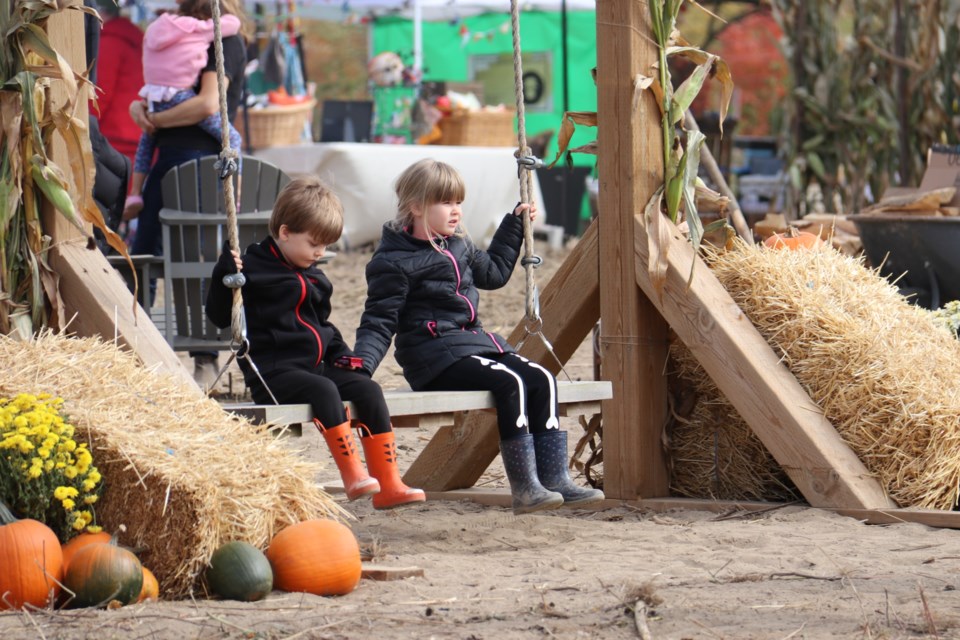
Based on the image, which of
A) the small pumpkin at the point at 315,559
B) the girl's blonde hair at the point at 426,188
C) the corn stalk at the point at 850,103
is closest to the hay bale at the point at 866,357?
the girl's blonde hair at the point at 426,188

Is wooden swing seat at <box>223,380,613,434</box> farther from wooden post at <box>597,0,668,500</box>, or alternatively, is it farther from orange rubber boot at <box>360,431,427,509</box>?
wooden post at <box>597,0,668,500</box>

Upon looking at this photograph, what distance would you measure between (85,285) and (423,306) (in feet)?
3.59

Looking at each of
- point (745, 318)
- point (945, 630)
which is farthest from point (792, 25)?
point (945, 630)

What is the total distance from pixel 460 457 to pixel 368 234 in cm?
805

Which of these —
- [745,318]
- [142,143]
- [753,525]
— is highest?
[142,143]

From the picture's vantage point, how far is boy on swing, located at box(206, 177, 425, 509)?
4.13 m

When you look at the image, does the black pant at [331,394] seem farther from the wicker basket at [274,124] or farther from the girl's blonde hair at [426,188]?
the wicker basket at [274,124]

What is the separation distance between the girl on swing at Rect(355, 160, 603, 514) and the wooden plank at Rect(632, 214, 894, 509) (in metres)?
0.58

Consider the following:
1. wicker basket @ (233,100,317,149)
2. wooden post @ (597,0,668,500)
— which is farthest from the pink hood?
wicker basket @ (233,100,317,149)

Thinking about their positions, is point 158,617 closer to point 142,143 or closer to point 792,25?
point 142,143

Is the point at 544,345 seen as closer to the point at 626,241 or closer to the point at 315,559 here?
the point at 626,241

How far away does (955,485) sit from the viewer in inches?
182

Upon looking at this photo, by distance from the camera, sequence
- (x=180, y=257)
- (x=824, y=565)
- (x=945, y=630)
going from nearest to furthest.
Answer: (x=945, y=630), (x=824, y=565), (x=180, y=257)

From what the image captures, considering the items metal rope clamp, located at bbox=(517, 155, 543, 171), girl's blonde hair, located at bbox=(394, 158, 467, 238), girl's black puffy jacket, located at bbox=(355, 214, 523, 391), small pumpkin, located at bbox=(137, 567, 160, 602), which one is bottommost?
small pumpkin, located at bbox=(137, 567, 160, 602)
